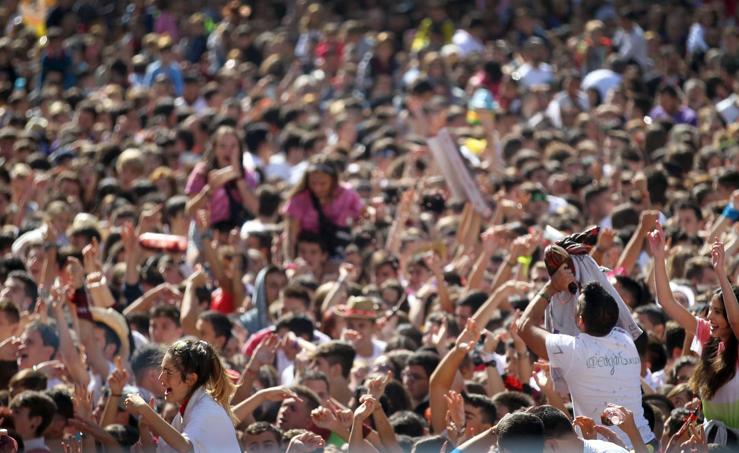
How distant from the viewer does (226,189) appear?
1260 cm

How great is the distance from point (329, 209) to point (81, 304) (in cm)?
317

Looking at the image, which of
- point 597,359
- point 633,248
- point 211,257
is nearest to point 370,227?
point 211,257

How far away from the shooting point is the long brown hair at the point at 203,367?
6.71 metres

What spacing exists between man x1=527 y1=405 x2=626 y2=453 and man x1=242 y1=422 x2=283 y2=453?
1.69 meters

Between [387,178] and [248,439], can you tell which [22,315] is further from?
[387,178]

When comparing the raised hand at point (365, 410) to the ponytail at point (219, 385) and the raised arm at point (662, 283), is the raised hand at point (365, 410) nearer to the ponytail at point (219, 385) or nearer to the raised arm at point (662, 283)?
the ponytail at point (219, 385)

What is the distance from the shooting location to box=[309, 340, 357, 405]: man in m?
9.09

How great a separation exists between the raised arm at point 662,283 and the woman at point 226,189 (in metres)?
5.31

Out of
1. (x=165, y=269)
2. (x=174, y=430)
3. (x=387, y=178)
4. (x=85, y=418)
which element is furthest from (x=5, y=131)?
(x=174, y=430)

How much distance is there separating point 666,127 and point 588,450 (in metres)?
9.92

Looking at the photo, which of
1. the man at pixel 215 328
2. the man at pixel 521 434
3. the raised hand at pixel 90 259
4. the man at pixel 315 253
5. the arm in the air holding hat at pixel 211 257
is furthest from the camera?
the man at pixel 315 253

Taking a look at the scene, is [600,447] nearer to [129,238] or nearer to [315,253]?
[129,238]

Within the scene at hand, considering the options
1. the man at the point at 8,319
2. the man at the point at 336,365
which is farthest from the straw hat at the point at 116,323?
the man at the point at 336,365

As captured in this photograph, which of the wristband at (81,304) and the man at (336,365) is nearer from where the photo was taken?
the man at (336,365)
